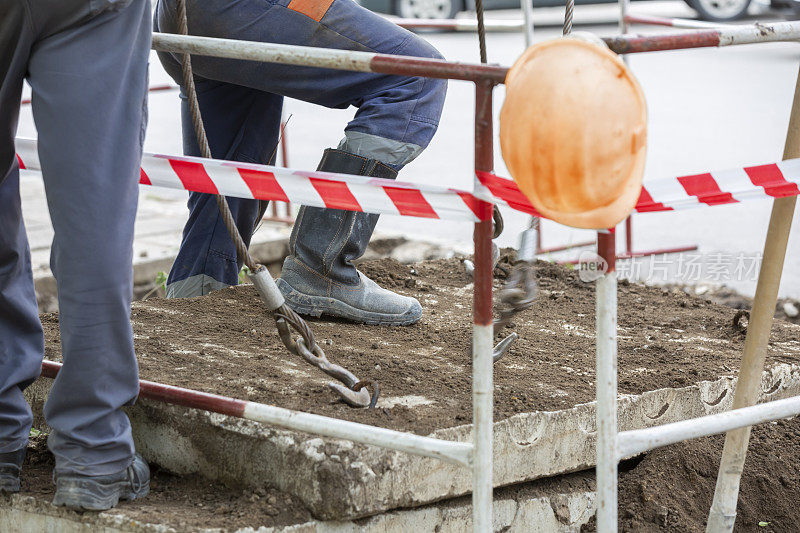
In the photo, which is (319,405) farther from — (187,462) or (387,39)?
(387,39)

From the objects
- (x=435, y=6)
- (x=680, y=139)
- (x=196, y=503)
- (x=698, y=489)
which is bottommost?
(x=680, y=139)

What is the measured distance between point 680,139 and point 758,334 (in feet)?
20.0

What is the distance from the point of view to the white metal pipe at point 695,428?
207 centimetres

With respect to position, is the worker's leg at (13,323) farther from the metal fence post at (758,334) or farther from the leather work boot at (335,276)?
the metal fence post at (758,334)

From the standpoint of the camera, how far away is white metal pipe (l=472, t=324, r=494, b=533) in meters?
2.00

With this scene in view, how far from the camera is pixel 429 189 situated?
6.92 feet

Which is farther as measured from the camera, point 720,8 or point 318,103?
point 720,8

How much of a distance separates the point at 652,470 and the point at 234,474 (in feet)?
4.03

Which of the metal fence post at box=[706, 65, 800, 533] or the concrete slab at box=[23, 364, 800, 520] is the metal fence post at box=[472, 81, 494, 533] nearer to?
the concrete slab at box=[23, 364, 800, 520]

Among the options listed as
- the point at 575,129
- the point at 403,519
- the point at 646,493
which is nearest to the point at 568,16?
the point at 575,129

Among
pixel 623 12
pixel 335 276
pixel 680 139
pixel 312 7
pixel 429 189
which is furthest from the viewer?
pixel 680 139

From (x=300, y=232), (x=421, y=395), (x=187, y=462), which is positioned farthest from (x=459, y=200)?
(x=300, y=232)

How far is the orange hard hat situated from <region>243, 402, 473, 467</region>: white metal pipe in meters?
0.52

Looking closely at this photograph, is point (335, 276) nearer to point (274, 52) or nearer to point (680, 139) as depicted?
point (274, 52)
